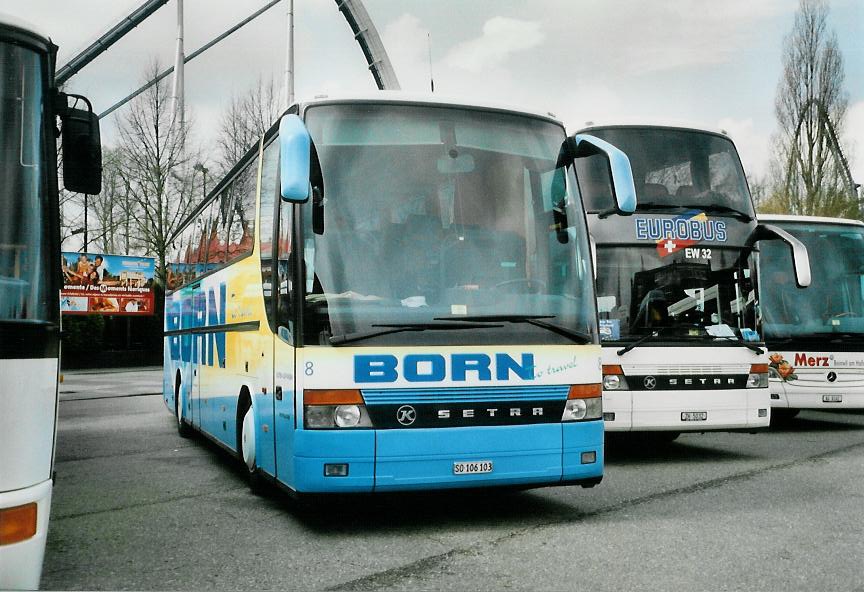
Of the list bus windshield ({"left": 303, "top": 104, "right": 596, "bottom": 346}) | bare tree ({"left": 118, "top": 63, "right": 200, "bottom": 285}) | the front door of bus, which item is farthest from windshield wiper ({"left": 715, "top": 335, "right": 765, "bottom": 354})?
bare tree ({"left": 118, "top": 63, "right": 200, "bottom": 285})

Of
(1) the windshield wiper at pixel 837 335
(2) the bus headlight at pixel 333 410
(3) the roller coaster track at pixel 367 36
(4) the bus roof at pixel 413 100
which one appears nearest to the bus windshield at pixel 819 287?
(1) the windshield wiper at pixel 837 335

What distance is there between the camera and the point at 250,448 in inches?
335

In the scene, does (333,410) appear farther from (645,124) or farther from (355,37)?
(355,37)

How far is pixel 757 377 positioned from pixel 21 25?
26.5ft

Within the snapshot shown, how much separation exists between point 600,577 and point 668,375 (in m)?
5.11

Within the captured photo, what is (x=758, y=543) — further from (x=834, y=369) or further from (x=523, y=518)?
(x=834, y=369)

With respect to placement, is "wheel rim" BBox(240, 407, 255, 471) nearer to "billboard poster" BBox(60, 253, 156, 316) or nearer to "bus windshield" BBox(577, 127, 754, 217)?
"bus windshield" BBox(577, 127, 754, 217)

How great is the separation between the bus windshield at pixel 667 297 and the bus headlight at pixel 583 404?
3.21 meters

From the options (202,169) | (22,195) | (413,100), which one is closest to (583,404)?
(413,100)

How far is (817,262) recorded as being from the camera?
574 inches

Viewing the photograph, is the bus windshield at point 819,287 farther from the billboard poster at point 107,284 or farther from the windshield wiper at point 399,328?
the billboard poster at point 107,284

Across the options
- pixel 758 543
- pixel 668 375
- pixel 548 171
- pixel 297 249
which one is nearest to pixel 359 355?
pixel 297 249

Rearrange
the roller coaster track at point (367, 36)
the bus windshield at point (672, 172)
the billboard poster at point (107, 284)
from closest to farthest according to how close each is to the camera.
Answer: the bus windshield at point (672, 172)
the billboard poster at point (107, 284)
the roller coaster track at point (367, 36)

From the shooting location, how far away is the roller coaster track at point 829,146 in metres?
41.8
